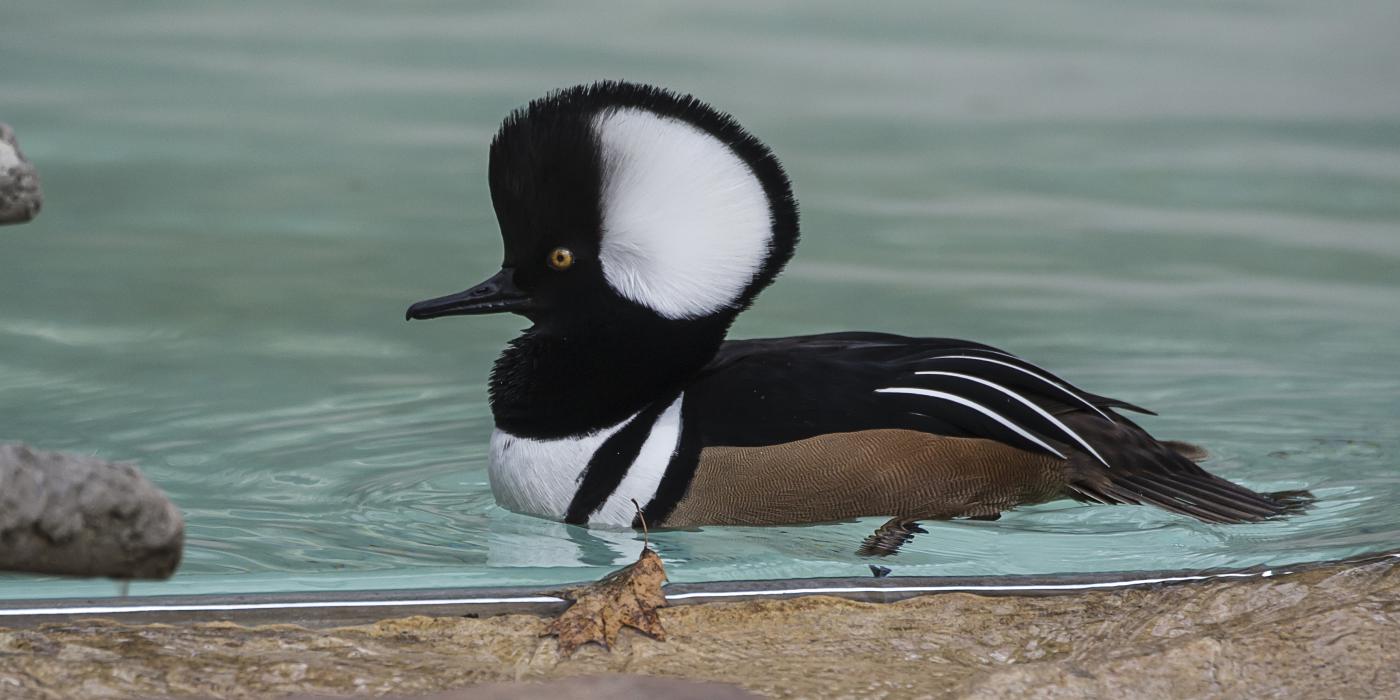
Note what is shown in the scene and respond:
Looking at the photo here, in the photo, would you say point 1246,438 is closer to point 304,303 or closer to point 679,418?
point 679,418

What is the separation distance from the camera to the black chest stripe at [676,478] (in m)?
4.62

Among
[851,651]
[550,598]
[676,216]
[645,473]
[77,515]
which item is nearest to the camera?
[77,515]

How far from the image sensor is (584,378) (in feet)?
15.9

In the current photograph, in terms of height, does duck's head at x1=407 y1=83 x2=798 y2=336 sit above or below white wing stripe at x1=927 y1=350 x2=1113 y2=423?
above

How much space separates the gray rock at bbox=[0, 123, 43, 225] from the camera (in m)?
2.29

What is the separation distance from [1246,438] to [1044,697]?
3.04 m

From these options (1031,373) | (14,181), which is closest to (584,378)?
(1031,373)

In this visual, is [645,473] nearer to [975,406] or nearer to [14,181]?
[975,406]

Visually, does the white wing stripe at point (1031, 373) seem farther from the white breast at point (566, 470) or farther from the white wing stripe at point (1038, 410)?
the white breast at point (566, 470)

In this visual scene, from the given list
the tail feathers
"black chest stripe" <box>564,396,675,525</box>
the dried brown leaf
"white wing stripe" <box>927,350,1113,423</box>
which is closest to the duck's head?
"black chest stripe" <box>564,396,675,525</box>

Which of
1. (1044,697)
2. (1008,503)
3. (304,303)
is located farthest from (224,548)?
(304,303)

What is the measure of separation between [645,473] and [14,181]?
254 centimetres

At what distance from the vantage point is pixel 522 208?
461 centimetres

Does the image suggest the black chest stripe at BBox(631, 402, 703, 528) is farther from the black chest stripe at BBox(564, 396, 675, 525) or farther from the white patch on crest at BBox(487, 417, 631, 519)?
the white patch on crest at BBox(487, 417, 631, 519)
